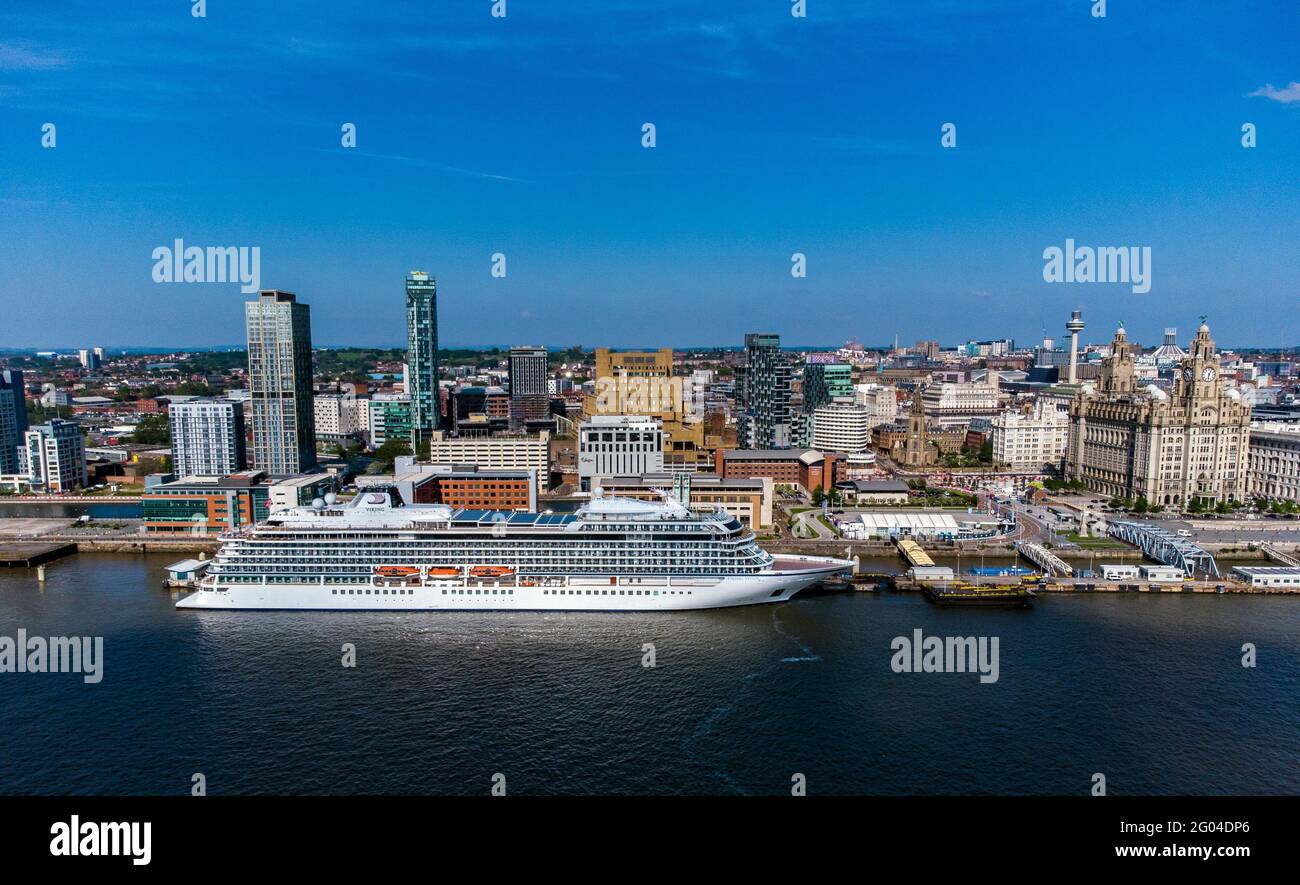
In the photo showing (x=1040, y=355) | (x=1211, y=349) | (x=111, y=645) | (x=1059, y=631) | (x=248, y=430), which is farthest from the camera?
(x=1040, y=355)

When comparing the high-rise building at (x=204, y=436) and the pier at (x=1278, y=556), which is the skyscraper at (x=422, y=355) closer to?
the high-rise building at (x=204, y=436)

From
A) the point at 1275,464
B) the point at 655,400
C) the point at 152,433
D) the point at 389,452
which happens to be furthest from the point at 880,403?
the point at 152,433

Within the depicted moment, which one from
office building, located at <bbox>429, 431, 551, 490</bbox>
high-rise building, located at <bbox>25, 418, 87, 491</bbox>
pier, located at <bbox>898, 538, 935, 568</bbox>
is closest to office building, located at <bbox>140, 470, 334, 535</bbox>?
office building, located at <bbox>429, 431, 551, 490</bbox>

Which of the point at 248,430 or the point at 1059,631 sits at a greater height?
the point at 248,430

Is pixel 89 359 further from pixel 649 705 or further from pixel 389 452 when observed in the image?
pixel 649 705

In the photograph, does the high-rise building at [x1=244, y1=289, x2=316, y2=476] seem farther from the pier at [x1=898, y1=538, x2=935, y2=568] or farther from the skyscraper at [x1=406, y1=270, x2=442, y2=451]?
the pier at [x1=898, y1=538, x2=935, y2=568]
